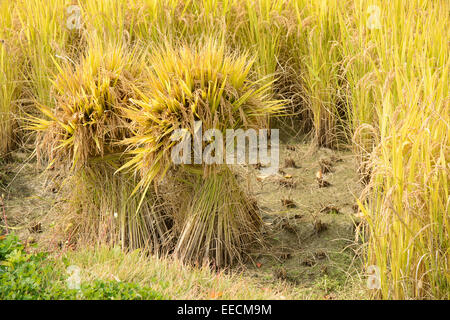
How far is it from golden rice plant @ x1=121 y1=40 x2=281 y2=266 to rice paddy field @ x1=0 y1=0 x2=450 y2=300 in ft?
0.04

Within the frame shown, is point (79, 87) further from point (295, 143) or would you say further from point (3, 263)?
point (295, 143)

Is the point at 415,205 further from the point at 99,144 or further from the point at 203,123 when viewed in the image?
the point at 99,144

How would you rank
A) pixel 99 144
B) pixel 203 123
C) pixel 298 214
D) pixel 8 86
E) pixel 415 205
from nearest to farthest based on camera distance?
pixel 415 205
pixel 203 123
pixel 99 144
pixel 298 214
pixel 8 86

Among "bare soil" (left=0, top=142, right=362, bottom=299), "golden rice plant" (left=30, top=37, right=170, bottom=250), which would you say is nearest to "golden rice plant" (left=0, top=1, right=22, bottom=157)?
"bare soil" (left=0, top=142, right=362, bottom=299)

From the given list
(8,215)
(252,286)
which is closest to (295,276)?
(252,286)

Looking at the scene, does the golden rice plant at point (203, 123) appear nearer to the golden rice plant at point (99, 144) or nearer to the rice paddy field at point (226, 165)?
the rice paddy field at point (226, 165)

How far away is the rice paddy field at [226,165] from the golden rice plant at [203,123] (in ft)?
0.04

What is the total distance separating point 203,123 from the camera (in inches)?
131

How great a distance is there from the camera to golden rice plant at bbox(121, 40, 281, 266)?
3295mm

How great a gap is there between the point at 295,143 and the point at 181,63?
1.63m

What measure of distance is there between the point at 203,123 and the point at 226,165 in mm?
323

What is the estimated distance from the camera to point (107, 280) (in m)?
3.01

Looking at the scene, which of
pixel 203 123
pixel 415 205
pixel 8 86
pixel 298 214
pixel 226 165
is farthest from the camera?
pixel 8 86

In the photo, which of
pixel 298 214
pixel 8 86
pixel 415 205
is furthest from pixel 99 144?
pixel 415 205
